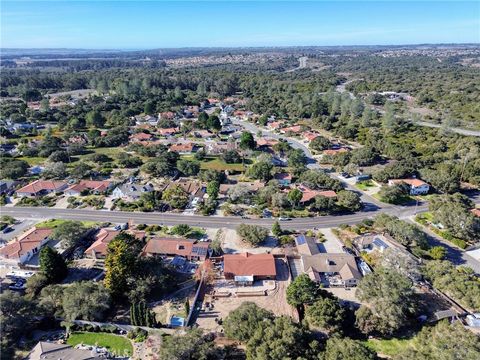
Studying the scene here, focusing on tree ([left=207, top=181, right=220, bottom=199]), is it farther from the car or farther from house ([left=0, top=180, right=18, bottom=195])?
house ([left=0, top=180, right=18, bottom=195])

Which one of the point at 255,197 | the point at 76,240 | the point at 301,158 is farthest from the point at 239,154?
the point at 76,240

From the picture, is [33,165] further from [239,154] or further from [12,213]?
[239,154]

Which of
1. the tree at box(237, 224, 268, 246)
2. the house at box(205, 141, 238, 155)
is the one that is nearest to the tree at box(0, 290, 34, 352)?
the tree at box(237, 224, 268, 246)

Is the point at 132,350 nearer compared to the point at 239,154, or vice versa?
the point at 132,350

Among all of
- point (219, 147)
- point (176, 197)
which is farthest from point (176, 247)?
point (219, 147)

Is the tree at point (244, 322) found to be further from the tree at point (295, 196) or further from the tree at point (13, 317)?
the tree at point (295, 196)

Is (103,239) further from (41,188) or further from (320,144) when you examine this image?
(320,144)
